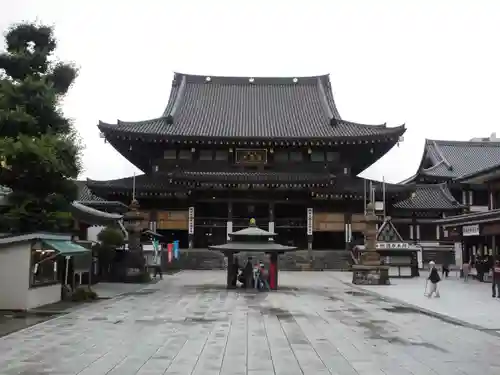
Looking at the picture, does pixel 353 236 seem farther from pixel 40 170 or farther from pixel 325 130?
pixel 40 170

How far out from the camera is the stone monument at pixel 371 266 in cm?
3025

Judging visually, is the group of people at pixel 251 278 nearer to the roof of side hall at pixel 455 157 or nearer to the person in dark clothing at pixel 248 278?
the person in dark clothing at pixel 248 278

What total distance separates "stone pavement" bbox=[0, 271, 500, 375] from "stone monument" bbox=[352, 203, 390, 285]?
1048cm

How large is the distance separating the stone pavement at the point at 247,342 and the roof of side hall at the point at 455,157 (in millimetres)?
46583

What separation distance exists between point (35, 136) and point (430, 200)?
132ft

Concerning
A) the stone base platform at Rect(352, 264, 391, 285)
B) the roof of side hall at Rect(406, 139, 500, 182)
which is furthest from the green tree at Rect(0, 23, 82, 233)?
the roof of side hall at Rect(406, 139, 500, 182)

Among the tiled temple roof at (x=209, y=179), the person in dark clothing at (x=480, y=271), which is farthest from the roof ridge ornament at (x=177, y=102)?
the person in dark clothing at (x=480, y=271)

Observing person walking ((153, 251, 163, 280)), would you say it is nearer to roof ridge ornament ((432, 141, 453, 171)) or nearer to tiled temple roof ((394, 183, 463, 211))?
tiled temple roof ((394, 183, 463, 211))

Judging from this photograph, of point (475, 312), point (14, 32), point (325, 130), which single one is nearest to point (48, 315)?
point (14, 32)

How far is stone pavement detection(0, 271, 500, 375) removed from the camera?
31.5ft

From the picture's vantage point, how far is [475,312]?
1777 centimetres

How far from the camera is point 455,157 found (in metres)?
65.8

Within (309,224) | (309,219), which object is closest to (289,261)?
(309,224)

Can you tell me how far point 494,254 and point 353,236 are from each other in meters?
15.0
